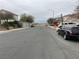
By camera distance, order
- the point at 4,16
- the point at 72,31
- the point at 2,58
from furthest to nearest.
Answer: the point at 4,16 < the point at 72,31 < the point at 2,58

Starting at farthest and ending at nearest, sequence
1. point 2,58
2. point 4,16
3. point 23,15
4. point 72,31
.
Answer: point 23,15 < point 4,16 < point 72,31 < point 2,58

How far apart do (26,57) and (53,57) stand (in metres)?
1.35

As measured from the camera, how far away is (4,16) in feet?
219

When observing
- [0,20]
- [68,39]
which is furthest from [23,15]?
[68,39]

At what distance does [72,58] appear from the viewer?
8547 mm

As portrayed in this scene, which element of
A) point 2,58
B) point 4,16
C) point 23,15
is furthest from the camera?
point 23,15

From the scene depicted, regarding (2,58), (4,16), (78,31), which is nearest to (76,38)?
(78,31)

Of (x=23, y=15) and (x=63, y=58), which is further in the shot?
(x=23, y=15)

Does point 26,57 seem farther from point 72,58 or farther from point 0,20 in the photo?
point 0,20

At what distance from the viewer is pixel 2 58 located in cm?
841

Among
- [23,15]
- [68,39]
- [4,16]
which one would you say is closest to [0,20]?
Answer: [4,16]

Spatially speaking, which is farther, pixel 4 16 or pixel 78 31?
pixel 4 16

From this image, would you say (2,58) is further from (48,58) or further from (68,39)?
(68,39)

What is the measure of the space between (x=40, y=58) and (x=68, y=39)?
11.1 meters
